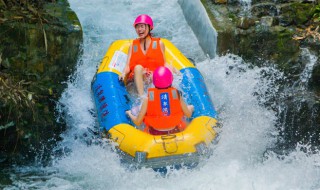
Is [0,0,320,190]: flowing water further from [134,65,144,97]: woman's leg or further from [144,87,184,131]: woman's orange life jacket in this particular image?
[134,65,144,97]: woman's leg

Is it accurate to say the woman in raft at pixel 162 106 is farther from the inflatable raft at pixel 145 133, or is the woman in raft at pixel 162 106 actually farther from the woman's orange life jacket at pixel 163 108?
the inflatable raft at pixel 145 133

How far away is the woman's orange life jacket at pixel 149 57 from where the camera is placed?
7.18 meters

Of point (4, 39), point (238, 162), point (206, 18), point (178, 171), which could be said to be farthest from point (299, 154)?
point (4, 39)

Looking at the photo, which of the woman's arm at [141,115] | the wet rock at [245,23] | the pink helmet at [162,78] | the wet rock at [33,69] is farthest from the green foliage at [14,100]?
the wet rock at [245,23]

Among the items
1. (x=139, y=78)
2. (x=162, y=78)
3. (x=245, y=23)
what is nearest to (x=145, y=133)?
(x=162, y=78)

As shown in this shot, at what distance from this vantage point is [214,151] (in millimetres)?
5992

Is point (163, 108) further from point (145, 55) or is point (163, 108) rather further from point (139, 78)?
point (145, 55)

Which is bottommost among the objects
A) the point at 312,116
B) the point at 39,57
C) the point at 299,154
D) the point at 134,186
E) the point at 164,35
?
the point at 134,186

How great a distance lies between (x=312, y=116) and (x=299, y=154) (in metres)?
0.96

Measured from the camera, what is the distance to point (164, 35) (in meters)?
9.27

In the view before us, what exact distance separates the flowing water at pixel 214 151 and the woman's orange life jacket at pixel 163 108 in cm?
56

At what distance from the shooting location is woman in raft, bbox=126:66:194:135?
19.7 feet

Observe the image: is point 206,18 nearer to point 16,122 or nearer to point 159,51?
point 159,51

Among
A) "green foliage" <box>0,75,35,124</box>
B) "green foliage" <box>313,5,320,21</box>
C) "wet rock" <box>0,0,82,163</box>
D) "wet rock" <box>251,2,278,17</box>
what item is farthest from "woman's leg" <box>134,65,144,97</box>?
"green foliage" <box>313,5,320,21</box>
